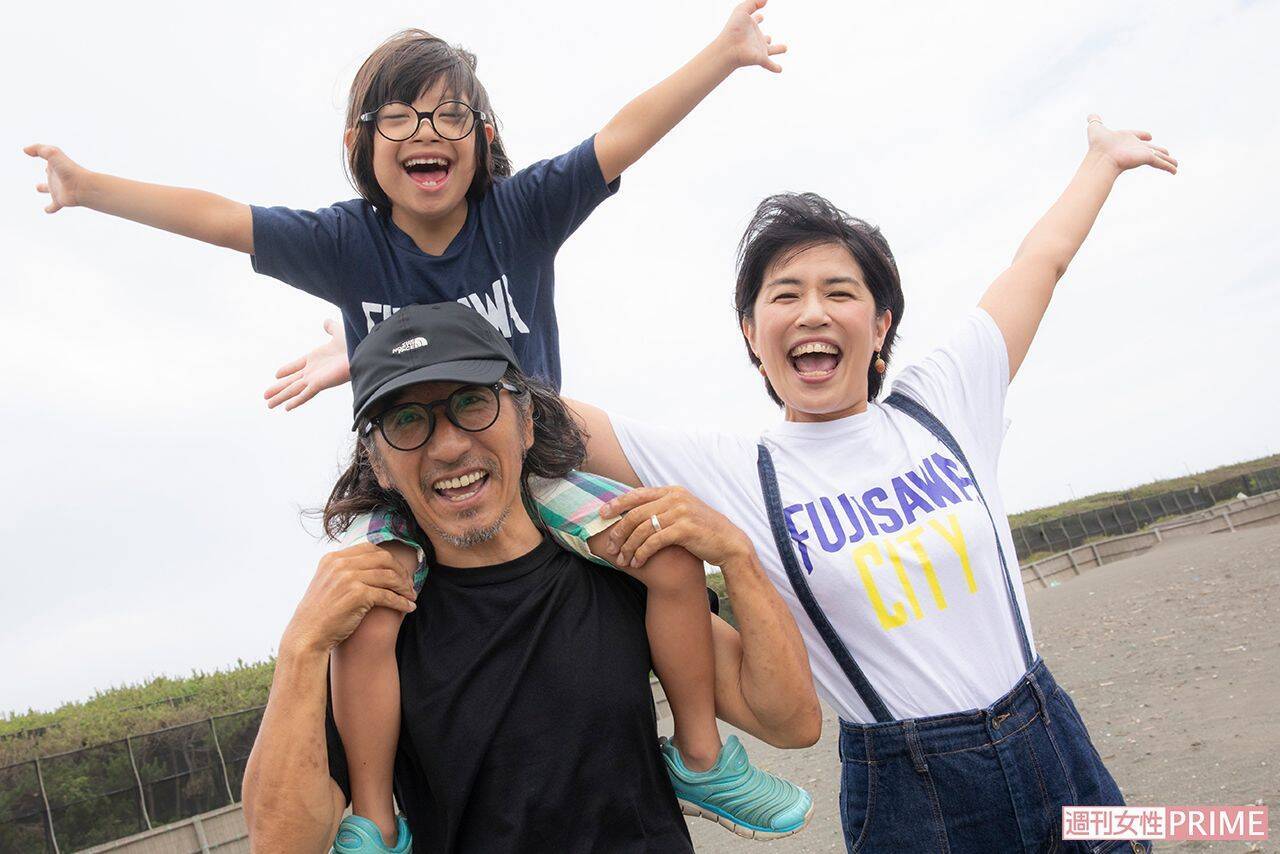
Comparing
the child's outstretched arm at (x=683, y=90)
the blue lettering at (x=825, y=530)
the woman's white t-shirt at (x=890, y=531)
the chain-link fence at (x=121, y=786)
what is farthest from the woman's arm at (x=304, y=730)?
the chain-link fence at (x=121, y=786)

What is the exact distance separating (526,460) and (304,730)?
0.90m

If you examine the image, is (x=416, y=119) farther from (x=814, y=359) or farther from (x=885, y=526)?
(x=885, y=526)

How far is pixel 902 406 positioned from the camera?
2836 mm

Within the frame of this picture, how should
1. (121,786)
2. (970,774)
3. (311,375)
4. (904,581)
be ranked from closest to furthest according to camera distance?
1. (970,774)
2. (904,581)
3. (311,375)
4. (121,786)

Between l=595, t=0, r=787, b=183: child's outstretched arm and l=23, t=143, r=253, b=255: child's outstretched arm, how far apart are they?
4.06 ft

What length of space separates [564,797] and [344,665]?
1.95ft

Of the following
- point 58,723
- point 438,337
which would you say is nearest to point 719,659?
point 438,337

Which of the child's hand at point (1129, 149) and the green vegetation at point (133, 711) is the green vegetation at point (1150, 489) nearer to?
the green vegetation at point (133, 711)

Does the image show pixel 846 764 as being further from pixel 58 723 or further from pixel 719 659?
pixel 58 723

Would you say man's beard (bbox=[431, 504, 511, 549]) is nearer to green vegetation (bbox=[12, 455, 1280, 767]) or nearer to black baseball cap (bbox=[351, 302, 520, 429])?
black baseball cap (bbox=[351, 302, 520, 429])

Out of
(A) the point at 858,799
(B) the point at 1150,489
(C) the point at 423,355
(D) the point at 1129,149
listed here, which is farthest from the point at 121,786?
(B) the point at 1150,489

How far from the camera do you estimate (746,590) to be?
2.28 meters

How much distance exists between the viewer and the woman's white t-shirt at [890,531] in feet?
8.02

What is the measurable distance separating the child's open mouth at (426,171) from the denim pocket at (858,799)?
2.18m
